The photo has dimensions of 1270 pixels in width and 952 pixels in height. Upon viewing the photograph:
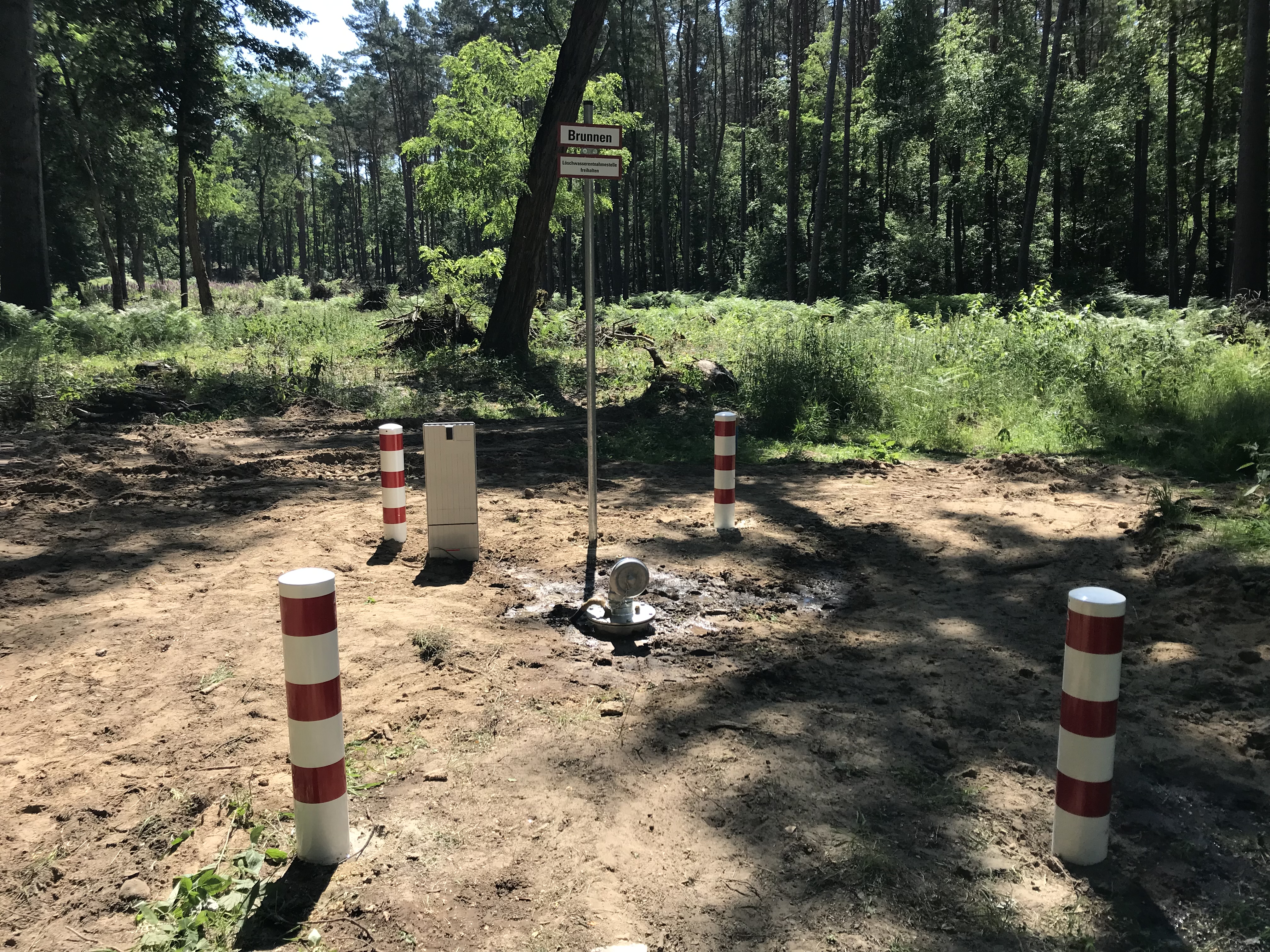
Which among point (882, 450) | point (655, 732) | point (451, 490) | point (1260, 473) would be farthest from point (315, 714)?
point (882, 450)

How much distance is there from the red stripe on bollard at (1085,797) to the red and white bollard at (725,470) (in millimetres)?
4489

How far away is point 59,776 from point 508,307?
1651 cm

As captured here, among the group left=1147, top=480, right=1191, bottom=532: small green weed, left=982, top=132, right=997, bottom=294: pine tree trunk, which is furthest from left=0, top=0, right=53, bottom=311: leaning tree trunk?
left=982, top=132, right=997, bottom=294: pine tree trunk

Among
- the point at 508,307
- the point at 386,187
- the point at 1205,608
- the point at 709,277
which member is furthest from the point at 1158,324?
the point at 386,187

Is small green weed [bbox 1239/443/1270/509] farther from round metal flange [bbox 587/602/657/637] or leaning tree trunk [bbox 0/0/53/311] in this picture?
leaning tree trunk [bbox 0/0/53/311]

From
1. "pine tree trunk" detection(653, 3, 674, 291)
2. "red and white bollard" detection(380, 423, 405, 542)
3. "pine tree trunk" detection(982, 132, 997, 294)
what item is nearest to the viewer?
"red and white bollard" detection(380, 423, 405, 542)

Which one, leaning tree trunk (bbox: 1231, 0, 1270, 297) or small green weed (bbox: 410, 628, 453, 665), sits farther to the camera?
leaning tree trunk (bbox: 1231, 0, 1270, 297)

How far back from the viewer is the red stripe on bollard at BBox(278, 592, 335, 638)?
10.4ft

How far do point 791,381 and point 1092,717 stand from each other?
1076 cm

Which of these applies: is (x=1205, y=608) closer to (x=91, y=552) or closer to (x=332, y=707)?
(x=332, y=707)

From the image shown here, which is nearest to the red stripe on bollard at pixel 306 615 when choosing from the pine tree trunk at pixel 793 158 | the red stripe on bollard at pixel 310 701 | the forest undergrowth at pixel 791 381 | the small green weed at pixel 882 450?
the red stripe on bollard at pixel 310 701

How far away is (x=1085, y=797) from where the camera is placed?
327 cm

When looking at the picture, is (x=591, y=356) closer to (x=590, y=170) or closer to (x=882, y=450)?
(x=590, y=170)

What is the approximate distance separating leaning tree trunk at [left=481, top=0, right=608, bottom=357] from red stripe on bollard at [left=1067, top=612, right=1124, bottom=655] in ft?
55.5
